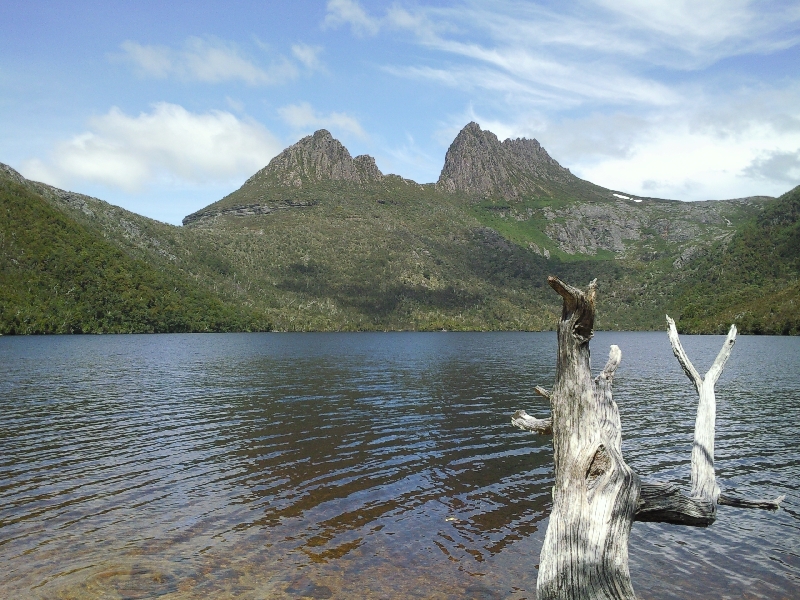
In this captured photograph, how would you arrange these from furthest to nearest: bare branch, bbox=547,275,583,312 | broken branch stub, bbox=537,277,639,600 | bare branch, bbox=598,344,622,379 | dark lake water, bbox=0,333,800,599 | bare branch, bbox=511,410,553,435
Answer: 1. dark lake water, bbox=0,333,800,599
2. bare branch, bbox=511,410,553,435
3. bare branch, bbox=598,344,622,379
4. bare branch, bbox=547,275,583,312
5. broken branch stub, bbox=537,277,639,600

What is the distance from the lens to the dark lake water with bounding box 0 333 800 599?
1260 cm

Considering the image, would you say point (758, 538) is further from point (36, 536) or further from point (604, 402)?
point (36, 536)

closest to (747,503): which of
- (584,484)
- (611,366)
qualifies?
(584,484)

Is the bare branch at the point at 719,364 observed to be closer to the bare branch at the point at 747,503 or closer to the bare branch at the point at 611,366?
the bare branch at the point at 611,366

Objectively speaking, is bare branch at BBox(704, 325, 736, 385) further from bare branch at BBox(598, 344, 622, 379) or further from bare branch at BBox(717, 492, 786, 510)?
bare branch at BBox(717, 492, 786, 510)

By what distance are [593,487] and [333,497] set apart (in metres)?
13.8

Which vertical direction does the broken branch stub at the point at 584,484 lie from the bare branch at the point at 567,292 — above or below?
below

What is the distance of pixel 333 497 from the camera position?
19.0 meters

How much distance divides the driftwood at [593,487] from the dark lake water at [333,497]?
607 centimetres

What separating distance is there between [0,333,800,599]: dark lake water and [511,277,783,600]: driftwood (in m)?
6.07

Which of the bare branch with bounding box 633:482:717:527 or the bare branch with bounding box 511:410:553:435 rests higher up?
the bare branch with bounding box 511:410:553:435

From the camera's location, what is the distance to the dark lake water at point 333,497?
1260cm

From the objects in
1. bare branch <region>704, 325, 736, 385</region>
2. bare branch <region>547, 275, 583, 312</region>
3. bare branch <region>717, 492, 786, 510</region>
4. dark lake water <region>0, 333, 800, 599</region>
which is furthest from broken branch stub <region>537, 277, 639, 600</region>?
dark lake water <region>0, 333, 800, 599</region>

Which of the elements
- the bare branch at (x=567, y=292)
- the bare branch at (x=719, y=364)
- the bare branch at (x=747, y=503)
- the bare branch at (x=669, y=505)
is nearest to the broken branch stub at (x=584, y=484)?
the bare branch at (x=567, y=292)
